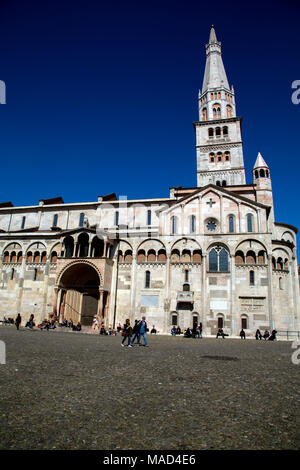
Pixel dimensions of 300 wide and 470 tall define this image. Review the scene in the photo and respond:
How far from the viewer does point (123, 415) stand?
4.92 metres

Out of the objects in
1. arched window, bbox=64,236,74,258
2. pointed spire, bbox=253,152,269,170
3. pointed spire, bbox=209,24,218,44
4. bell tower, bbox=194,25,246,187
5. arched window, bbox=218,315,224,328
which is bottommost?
arched window, bbox=218,315,224,328

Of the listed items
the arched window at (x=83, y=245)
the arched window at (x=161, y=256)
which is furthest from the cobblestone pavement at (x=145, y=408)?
the arched window at (x=83, y=245)

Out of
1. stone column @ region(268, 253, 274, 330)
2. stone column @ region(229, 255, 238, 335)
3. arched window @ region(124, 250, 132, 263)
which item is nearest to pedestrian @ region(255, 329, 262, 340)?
stone column @ region(268, 253, 274, 330)

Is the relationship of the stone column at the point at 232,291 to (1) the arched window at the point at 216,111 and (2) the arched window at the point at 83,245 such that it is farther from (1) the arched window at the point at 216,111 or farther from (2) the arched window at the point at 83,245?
(1) the arched window at the point at 216,111

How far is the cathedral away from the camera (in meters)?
31.4

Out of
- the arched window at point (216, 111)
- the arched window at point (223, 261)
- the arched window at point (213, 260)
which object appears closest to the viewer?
the arched window at point (223, 261)

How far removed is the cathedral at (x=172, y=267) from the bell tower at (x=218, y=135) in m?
6.92

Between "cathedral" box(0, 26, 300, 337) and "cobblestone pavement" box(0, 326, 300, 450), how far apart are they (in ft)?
75.2

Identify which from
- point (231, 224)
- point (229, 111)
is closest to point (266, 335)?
point (231, 224)

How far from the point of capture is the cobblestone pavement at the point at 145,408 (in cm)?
397

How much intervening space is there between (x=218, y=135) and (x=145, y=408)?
50431mm

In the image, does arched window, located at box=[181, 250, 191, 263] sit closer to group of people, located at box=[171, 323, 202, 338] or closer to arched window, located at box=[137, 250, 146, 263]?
arched window, located at box=[137, 250, 146, 263]

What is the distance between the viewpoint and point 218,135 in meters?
50.3

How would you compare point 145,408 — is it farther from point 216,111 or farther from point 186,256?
point 216,111
